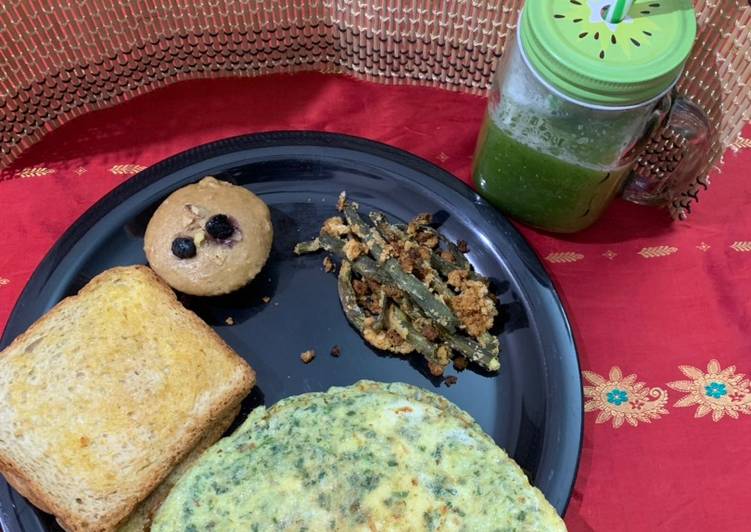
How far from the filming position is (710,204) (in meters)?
3.31

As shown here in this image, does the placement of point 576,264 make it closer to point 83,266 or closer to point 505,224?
point 505,224

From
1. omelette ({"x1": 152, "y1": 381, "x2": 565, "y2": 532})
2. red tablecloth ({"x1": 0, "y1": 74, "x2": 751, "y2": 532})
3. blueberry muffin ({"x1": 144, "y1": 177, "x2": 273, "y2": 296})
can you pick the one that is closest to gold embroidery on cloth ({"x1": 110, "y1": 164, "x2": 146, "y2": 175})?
red tablecloth ({"x1": 0, "y1": 74, "x2": 751, "y2": 532})

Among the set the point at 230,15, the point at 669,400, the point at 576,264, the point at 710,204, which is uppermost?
the point at 230,15

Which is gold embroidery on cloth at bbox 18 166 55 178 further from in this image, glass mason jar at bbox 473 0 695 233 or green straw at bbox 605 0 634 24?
green straw at bbox 605 0 634 24

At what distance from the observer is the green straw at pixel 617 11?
232 centimetres

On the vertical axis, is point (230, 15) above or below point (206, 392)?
above

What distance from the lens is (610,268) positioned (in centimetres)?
318

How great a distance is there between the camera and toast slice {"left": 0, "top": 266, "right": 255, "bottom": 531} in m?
2.37

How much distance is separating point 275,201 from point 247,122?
0.57 metres

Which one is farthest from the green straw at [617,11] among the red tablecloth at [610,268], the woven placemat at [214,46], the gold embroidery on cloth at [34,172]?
the gold embroidery on cloth at [34,172]

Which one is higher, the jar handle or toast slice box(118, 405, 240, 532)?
the jar handle

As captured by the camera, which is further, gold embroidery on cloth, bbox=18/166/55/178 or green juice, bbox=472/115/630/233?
gold embroidery on cloth, bbox=18/166/55/178

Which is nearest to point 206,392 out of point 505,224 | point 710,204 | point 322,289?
point 322,289

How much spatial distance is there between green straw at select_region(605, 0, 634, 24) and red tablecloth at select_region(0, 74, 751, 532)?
109cm
